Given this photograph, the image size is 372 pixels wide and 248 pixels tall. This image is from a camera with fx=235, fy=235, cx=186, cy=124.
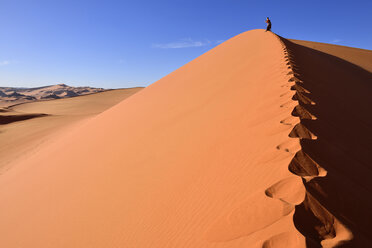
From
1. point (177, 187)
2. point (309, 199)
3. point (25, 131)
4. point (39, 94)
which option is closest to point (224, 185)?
point (177, 187)

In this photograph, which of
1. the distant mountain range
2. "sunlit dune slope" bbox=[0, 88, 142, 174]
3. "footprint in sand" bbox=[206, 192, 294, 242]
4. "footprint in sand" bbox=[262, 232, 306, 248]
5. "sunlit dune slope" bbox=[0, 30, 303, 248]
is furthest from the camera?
the distant mountain range

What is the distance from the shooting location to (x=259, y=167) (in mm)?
1880

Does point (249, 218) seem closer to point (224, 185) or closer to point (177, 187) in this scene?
point (224, 185)

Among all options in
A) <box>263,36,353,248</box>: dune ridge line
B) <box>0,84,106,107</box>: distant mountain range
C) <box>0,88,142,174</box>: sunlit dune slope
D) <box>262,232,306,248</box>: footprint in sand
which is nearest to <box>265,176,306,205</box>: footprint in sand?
<box>263,36,353,248</box>: dune ridge line

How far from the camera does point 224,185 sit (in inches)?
75.1

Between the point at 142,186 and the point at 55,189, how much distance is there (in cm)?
177

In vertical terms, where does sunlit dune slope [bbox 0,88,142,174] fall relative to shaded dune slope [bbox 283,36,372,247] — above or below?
below

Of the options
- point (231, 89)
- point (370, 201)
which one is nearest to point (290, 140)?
point (370, 201)

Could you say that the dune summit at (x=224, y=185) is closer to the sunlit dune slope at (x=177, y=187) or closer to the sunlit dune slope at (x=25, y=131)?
the sunlit dune slope at (x=177, y=187)

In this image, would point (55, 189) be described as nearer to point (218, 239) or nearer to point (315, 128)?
point (218, 239)

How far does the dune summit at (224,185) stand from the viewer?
52.8 inches

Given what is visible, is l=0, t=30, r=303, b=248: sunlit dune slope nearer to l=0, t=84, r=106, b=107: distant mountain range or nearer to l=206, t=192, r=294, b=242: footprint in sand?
l=206, t=192, r=294, b=242: footprint in sand

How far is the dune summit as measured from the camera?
1.34m

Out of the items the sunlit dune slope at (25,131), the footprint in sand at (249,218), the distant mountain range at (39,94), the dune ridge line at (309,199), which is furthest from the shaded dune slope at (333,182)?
the distant mountain range at (39,94)
